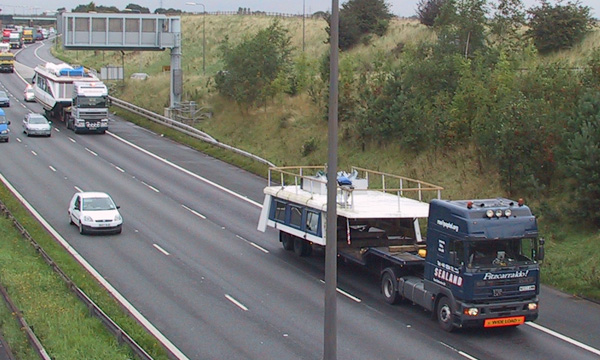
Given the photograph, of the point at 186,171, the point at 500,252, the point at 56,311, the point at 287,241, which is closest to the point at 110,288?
the point at 56,311

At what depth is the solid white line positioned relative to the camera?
1815cm

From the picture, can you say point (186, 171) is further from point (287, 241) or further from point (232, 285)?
point (232, 285)

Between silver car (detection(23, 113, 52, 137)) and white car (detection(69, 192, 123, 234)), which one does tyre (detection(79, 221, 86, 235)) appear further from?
silver car (detection(23, 113, 52, 137))

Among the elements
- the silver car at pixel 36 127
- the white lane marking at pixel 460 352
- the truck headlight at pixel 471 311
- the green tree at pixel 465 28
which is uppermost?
the green tree at pixel 465 28

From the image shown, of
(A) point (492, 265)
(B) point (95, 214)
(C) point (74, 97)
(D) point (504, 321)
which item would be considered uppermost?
(C) point (74, 97)

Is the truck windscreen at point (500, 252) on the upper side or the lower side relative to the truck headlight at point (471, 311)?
upper

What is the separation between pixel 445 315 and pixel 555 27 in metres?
34.2

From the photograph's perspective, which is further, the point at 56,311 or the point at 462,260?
the point at 56,311

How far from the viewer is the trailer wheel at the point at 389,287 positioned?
21453 mm

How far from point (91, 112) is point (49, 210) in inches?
878

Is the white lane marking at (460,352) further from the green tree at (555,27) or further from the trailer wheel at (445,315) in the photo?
the green tree at (555,27)

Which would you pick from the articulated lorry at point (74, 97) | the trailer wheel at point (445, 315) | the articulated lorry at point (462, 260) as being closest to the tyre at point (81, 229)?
the articulated lorry at point (462, 260)

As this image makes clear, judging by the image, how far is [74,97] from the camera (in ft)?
183

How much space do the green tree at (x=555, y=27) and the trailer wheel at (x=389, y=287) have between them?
31416 millimetres
